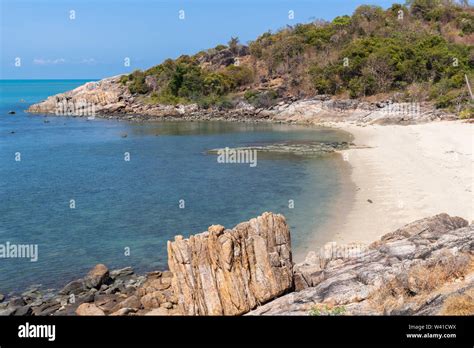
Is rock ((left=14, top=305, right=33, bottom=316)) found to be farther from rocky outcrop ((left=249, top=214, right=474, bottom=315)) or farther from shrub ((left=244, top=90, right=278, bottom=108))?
shrub ((left=244, top=90, right=278, bottom=108))

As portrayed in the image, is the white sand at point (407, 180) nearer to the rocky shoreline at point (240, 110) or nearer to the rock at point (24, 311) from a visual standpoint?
the rock at point (24, 311)

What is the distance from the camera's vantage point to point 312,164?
122 feet

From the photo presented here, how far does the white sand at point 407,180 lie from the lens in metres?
21.2

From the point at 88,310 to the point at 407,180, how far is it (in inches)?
790

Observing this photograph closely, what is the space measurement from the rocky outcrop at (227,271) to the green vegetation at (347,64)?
49555 millimetres

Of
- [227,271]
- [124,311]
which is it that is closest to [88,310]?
[124,311]

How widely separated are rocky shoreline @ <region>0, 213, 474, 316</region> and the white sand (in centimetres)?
547

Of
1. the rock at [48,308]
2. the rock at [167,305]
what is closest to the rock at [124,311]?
the rock at [167,305]

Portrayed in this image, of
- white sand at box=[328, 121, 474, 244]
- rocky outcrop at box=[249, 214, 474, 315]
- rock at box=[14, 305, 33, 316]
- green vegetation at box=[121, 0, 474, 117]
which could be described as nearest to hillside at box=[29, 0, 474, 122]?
green vegetation at box=[121, 0, 474, 117]

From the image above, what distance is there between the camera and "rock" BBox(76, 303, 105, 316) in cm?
1439

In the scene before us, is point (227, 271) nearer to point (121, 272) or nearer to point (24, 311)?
point (24, 311)

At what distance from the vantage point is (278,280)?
12875mm

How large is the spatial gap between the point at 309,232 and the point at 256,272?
28.9 feet

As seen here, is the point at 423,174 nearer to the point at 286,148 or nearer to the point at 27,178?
the point at 286,148
